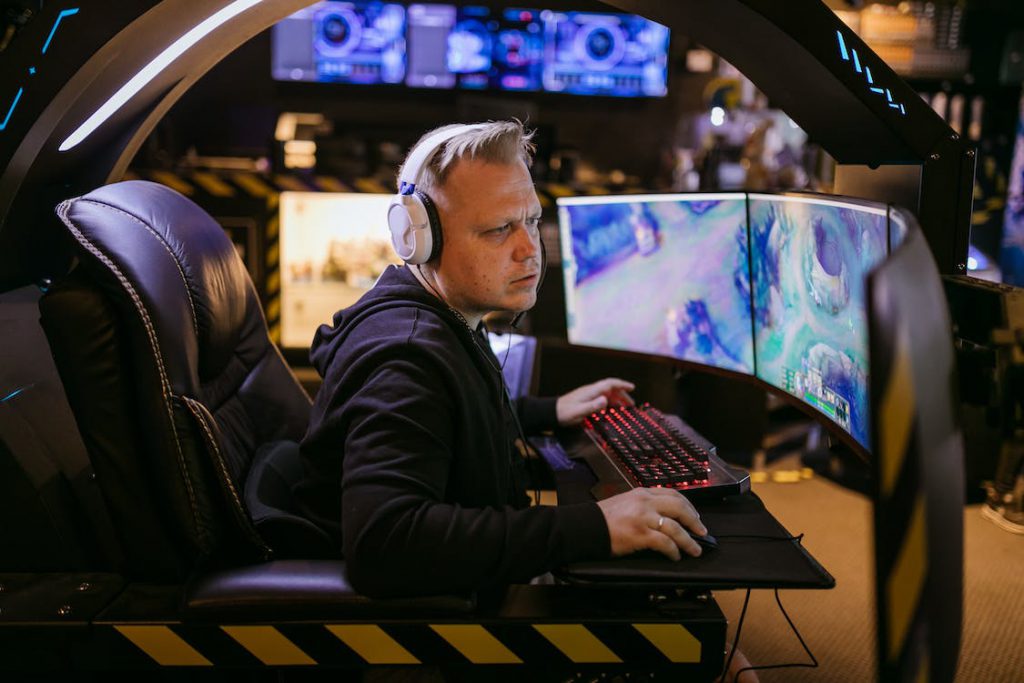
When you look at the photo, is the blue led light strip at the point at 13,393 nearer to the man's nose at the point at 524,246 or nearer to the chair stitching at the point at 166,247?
the chair stitching at the point at 166,247

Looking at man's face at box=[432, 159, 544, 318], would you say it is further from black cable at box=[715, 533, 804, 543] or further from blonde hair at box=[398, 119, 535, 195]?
black cable at box=[715, 533, 804, 543]

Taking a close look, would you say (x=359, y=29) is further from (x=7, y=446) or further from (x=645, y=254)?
(x=7, y=446)

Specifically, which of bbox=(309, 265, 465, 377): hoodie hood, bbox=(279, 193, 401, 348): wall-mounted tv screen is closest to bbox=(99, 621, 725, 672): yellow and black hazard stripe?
bbox=(309, 265, 465, 377): hoodie hood

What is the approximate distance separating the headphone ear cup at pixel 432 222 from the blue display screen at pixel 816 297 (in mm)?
610

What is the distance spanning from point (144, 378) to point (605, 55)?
457cm

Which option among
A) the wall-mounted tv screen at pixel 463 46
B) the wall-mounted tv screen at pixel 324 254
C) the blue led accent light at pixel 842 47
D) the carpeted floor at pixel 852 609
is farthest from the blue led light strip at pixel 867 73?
the wall-mounted tv screen at pixel 463 46

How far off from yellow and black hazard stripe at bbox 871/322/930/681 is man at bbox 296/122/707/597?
0.44 m

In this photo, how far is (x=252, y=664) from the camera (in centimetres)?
113

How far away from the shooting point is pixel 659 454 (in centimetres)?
150

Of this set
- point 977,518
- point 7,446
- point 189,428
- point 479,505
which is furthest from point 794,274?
point 977,518

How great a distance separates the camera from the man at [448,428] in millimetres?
1082

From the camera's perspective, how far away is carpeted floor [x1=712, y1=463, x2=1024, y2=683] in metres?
2.13

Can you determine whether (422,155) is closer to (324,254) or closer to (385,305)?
(385,305)

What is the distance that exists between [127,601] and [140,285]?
42cm
